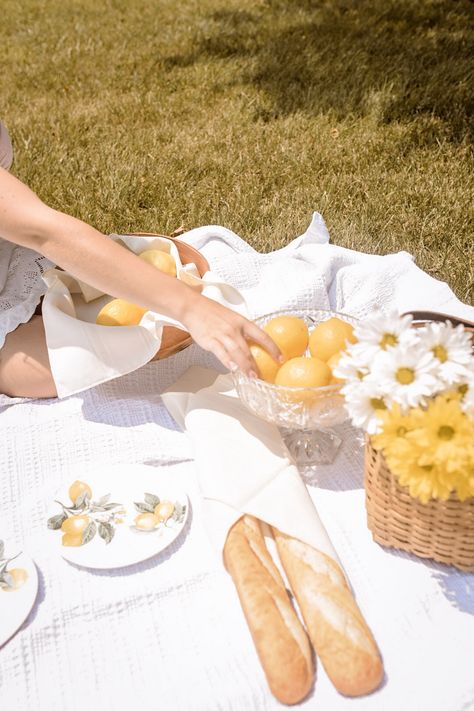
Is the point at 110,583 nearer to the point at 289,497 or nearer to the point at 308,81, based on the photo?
the point at 289,497

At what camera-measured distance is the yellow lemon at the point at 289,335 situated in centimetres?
161

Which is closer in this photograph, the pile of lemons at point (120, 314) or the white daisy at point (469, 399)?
the white daisy at point (469, 399)

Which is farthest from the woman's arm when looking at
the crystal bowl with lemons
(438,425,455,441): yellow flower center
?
(438,425,455,441): yellow flower center

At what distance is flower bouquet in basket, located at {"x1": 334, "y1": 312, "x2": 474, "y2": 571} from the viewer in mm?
1122

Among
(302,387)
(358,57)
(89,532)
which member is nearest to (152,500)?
(89,532)

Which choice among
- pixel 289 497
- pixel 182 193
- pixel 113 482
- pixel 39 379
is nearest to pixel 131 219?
pixel 182 193

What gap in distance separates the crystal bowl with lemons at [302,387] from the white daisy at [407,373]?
0.18 meters

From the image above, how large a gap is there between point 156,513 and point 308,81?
3.60m

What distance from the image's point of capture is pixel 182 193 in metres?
3.22

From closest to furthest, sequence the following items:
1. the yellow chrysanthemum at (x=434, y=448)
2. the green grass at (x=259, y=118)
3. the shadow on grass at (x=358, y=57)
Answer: the yellow chrysanthemum at (x=434, y=448)
the green grass at (x=259, y=118)
the shadow on grass at (x=358, y=57)

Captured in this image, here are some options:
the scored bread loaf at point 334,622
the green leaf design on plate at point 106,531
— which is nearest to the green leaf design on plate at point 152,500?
the green leaf design on plate at point 106,531

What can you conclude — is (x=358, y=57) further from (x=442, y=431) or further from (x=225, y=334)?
(x=442, y=431)

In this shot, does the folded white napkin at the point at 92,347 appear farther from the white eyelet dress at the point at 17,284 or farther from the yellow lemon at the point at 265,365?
the yellow lemon at the point at 265,365

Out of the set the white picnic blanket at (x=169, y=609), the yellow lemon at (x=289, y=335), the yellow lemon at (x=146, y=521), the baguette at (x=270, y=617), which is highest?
the yellow lemon at (x=289, y=335)
